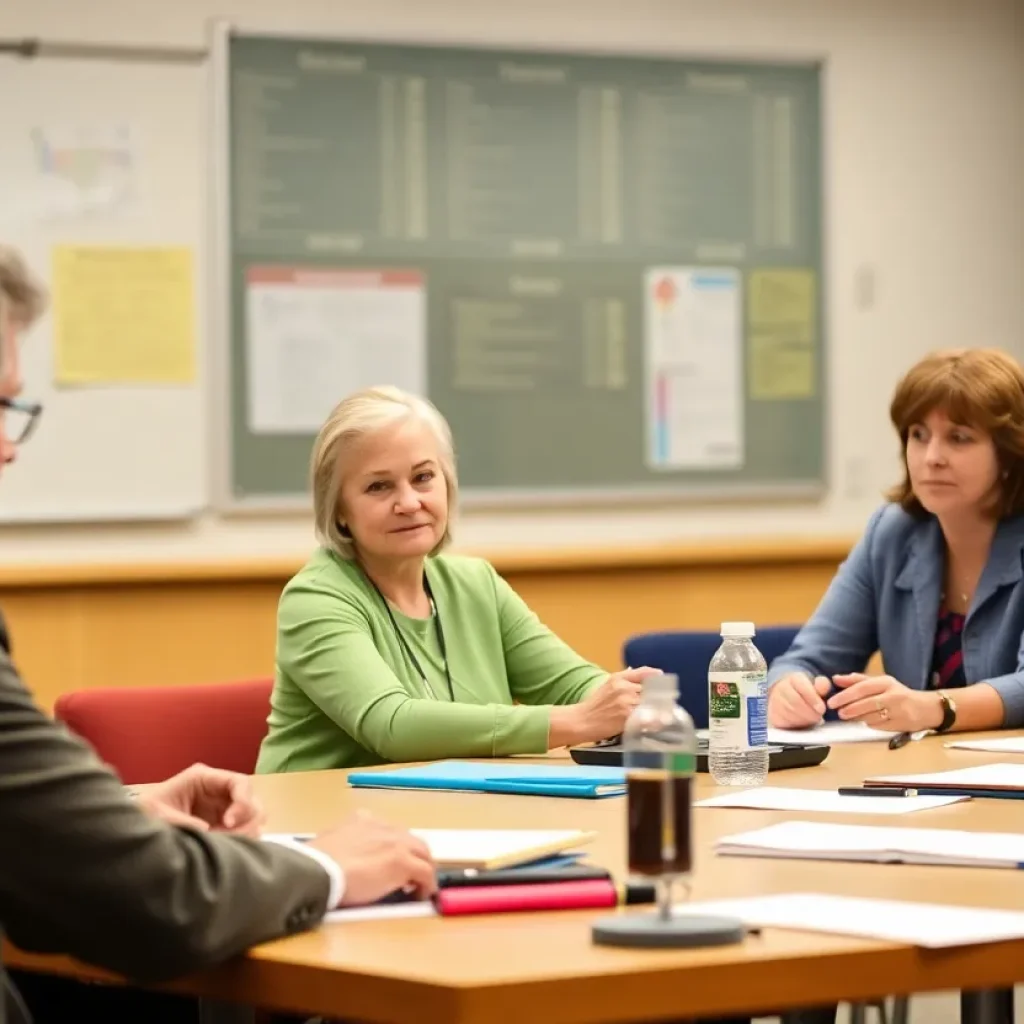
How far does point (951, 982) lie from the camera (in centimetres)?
145

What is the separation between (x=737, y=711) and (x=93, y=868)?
1.20 metres

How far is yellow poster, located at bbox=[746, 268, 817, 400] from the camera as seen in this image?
16.4ft

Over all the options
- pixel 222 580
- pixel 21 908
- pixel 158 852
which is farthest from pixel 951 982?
pixel 222 580

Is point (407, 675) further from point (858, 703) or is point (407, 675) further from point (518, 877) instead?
point (518, 877)

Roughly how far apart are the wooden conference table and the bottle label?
0.62 m

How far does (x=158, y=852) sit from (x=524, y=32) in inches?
146

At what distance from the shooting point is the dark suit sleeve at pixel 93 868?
1.36 m

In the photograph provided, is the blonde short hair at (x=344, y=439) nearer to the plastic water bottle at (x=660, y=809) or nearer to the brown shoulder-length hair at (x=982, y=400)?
the brown shoulder-length hair at (x=982, y=400)

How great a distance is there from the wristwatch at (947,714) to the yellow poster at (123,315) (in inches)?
87.9

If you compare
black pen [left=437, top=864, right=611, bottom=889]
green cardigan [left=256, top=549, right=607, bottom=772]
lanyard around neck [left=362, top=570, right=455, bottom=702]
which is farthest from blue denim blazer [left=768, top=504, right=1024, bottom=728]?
black pen [left=437, top=864, right=611, bottom=889]

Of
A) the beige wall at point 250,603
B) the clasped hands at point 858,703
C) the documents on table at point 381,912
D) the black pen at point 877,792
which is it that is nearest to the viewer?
the documents on table at point 381,912

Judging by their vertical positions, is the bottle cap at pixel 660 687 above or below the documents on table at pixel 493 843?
above

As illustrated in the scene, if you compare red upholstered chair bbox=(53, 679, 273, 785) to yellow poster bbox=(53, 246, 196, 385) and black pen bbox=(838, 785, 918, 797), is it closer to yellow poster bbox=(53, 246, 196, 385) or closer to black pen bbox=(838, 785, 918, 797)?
black pen bbox=(838, 785, 918, 797)

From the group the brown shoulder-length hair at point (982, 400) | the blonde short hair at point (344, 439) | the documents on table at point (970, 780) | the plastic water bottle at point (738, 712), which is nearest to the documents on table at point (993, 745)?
the documents on table at point (970, 780)
